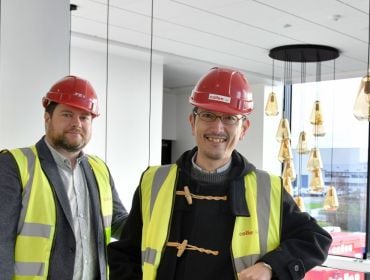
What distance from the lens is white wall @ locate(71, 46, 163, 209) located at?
5.61m

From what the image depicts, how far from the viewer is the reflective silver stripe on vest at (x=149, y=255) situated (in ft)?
4.86

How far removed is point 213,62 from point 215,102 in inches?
198

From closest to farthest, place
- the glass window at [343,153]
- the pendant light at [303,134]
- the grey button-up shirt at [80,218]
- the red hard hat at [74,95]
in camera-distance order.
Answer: the grey button-up shirt at [80,218]
the red hard hat at [74,95]
the pendant light at [303,134]
the glass window at [343,153]

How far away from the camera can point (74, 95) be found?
210 centimetres

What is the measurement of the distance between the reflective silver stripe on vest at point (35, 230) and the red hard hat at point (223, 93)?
0.76 metres

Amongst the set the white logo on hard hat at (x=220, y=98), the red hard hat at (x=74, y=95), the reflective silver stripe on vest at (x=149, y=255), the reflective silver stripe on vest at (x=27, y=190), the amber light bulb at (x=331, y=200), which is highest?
the red hard hat at (x=74, y=95)

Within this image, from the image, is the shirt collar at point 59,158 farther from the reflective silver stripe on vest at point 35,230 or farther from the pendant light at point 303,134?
the pendant light at point 303,134

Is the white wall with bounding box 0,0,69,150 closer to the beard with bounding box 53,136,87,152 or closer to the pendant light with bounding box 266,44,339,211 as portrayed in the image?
the beard with bounding box 53,136,87,152

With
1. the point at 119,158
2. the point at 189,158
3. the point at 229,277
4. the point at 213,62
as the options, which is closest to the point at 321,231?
the point at 229,277

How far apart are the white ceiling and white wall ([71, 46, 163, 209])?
0.87 feet

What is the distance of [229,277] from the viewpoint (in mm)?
1424

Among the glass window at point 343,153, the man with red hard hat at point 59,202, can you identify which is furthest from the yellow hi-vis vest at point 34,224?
the glass window at point 343,153

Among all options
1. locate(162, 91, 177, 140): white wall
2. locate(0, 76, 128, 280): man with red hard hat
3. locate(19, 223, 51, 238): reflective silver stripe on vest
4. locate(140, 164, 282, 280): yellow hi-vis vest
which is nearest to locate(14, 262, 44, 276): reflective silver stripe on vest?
locate(0, 76, 128, 280): man with red hard hat

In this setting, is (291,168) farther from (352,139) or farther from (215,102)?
(215,102)
